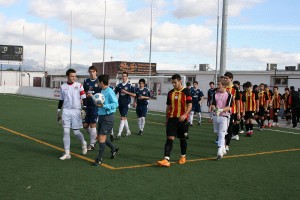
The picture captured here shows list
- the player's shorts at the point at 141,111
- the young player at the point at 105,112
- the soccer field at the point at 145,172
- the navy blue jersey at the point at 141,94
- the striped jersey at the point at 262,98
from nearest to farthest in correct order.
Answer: the soccer field at the point at 145,172
the young player at the point at 105,112
the navy blue jersey at the point at 141,94
the player's shorts at the point at 141,111
the striped jersey at the point at 262,98

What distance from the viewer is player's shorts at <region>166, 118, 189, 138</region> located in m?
7.85

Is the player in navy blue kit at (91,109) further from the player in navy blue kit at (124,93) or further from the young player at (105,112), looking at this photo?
the player in navy blue kit at (124,93)

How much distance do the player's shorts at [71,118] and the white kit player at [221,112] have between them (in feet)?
10.6

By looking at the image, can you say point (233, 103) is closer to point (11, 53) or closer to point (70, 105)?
point (70, 105)

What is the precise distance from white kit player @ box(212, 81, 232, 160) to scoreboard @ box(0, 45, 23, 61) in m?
52.0

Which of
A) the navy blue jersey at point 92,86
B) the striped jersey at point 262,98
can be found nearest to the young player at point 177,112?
the navy blue jersey at point 92,86

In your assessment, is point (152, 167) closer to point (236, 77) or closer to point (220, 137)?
point (220, 137)

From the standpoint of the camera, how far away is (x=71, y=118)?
8164 mm

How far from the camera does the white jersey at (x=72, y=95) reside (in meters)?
8.12

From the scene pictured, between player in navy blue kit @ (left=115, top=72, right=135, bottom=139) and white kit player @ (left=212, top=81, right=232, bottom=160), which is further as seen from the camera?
player in navy blue kit @ (left=115, top=72, right=135, bottom=139)

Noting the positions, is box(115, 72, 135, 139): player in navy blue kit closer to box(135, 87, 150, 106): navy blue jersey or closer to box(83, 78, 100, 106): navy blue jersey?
box(135, 87, 150, 106): navy blue jersey

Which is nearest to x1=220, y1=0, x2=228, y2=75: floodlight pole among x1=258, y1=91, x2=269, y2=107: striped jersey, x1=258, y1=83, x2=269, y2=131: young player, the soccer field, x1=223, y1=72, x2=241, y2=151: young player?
x1=258, y1=83, x2=269, y2=131: young player

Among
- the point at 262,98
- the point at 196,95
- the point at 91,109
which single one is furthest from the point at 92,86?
the point at 262,98

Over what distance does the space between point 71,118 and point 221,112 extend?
11.6ft
